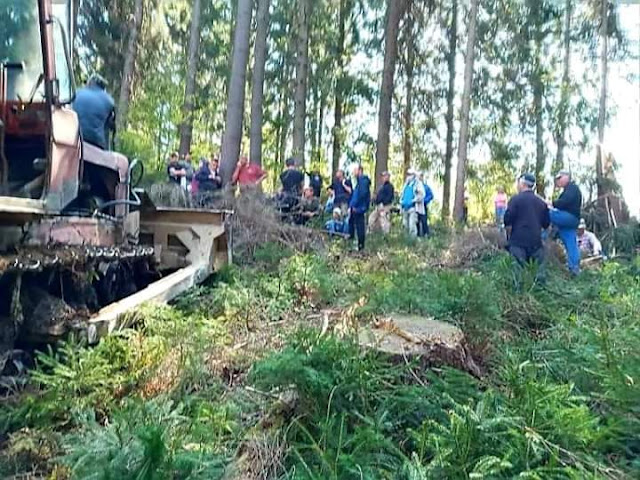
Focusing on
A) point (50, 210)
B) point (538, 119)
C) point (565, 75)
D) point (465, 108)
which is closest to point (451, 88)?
point (538, 119)

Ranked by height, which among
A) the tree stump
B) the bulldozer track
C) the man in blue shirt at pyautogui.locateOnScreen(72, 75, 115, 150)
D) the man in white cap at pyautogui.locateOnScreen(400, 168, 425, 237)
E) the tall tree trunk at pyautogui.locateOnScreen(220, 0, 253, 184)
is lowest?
the tree stump

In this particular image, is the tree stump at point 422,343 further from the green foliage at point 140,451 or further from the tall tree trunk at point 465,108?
the tall tree trunk at point 465,108

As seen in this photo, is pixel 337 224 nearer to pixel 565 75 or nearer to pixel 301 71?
pixel 301 71

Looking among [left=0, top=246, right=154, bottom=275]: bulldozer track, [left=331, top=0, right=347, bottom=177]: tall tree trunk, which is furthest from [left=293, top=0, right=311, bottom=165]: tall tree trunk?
[left=0, top=246, right=154, bottom=275]: bulldozer track

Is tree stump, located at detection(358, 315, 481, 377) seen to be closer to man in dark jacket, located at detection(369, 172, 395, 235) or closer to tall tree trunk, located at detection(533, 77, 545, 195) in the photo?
man in dark jacket, located at detection(369, 172, 395, 235)

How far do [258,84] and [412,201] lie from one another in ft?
16.1

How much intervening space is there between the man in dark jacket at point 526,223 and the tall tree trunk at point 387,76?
9.21m

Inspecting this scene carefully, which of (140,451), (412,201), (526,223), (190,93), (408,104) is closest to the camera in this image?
(140,451)

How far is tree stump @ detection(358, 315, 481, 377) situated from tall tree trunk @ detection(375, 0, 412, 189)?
13269mm

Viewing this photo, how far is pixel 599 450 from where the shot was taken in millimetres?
3492

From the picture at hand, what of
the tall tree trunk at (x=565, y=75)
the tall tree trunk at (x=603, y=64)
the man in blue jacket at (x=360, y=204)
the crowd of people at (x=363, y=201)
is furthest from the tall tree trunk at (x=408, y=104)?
the man in blue jacket at (x=360, y=204)

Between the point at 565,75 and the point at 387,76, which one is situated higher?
the point at 565,75

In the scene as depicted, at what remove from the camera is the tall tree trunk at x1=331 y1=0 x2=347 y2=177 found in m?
22.9

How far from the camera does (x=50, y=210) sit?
17.2 feet
